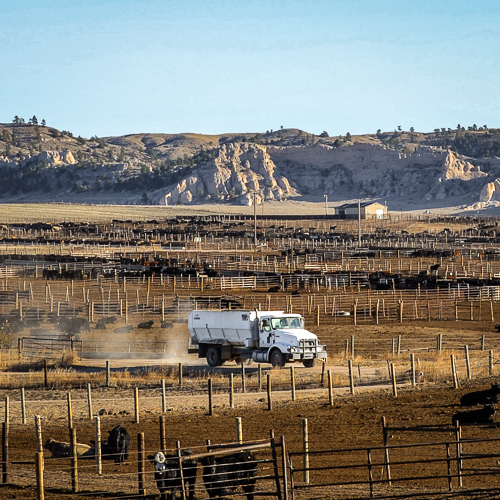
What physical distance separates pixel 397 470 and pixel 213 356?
1681 cm

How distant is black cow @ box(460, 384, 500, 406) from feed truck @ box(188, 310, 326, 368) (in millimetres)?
7884

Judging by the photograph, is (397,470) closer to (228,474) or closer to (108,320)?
(228,474)

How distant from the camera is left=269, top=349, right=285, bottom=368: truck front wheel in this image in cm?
3156

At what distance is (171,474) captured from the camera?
45.3ft

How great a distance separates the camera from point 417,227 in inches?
6004

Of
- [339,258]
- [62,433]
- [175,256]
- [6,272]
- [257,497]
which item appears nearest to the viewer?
[257,497]

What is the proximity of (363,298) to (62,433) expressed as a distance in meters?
32.5

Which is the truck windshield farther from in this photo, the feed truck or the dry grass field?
the dry grass field

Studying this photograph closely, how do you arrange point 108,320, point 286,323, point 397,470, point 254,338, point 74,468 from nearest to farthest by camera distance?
point 74,468 → point 397,470 → point 254,338 → point 286,323 → point 108,320

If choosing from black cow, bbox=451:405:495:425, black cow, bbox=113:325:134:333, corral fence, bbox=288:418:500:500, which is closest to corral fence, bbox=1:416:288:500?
corral fence, bbox=288:418:500:500

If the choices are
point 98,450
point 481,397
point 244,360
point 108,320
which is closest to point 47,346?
point 108,320

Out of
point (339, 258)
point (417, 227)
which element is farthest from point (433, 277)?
point (417, 227)

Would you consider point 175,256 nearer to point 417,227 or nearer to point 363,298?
point 363,298

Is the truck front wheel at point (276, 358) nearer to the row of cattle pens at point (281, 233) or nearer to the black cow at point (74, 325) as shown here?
the black cow at point (74, 325)
